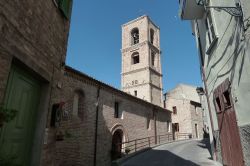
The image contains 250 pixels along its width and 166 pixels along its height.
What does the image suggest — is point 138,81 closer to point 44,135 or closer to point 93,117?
point 93,117

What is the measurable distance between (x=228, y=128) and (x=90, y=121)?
931cm

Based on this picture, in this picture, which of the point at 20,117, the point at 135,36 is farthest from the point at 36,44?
the point at 135,36

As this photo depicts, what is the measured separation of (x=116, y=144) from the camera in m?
16.2

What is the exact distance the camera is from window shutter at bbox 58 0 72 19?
5590 mm

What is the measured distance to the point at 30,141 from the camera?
14.1 feet

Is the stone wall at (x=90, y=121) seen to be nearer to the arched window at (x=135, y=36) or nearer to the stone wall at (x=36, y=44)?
the stone wall at (x=36, y=44)

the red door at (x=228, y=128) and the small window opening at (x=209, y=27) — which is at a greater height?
the small window opening at (x=209, y=27)

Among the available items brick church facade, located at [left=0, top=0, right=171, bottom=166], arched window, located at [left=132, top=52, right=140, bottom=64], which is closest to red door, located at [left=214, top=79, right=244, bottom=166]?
brick church facade, located at [left=0, top=0, right=171, bottom=166]

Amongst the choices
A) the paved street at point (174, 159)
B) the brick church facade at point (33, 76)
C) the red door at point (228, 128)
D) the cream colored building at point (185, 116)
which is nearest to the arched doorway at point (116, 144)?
the paved street at point (174, 159)

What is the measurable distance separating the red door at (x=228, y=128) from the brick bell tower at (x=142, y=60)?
881 inches

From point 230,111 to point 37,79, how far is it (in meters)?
4.95

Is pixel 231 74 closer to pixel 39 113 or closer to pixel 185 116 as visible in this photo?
pixel 39 113

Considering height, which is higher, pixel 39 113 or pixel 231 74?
pixel 231 74

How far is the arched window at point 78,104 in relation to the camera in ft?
43.3
